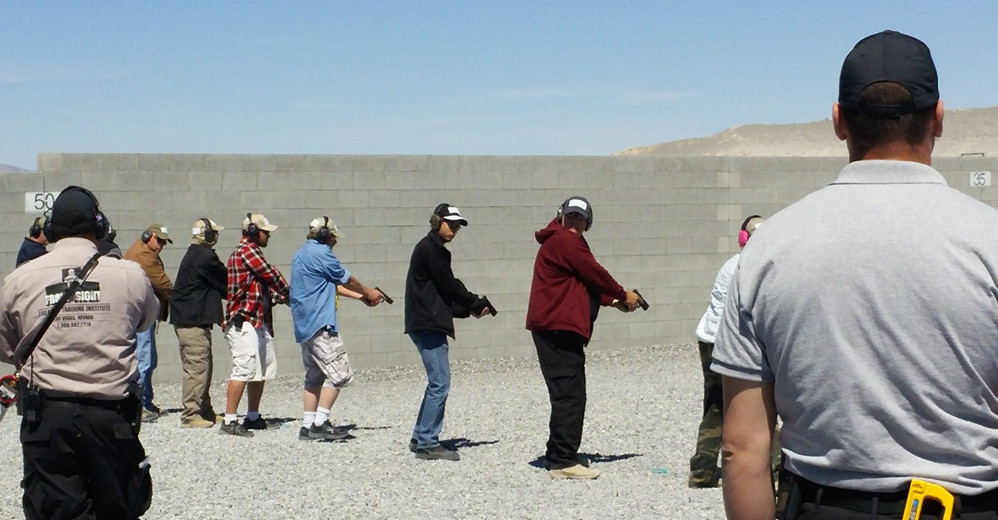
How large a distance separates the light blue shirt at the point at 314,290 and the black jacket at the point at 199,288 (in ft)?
3.89

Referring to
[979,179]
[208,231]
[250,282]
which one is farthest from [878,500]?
[979,179]

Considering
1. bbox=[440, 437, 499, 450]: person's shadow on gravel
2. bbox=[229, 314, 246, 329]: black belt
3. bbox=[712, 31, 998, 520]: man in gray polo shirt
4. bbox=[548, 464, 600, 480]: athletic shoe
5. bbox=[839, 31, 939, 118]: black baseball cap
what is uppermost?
bbox=[839, 31, 939, 118]: black baseball cap

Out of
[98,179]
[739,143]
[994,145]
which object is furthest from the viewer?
[739,143]

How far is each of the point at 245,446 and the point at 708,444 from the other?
12.2 ft

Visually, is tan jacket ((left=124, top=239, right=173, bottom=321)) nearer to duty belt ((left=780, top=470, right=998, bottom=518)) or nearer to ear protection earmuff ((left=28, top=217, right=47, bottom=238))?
ear protection earmuff ((left=28, top=217, right=47, bottom=238))

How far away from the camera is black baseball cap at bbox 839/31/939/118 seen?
246cm

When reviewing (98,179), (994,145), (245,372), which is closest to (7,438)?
(245,372)

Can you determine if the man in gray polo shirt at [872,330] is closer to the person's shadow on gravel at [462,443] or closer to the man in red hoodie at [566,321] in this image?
the man in red hoodie at [566,321]

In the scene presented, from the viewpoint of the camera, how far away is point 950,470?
92.5 inches

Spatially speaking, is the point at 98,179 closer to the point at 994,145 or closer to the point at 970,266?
the point at 970,266

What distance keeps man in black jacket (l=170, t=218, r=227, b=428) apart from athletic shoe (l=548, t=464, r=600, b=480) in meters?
3.72

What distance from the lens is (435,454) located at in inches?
339

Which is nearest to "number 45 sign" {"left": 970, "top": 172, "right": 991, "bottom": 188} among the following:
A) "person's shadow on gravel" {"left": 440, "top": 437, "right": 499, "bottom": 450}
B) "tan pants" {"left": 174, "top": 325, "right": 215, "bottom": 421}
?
"person's shadow on gravel" {"left": 440, "top": 437, "right": 499, "bottom": 450}

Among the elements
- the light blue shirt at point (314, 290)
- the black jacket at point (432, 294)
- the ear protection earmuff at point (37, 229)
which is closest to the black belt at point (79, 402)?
the black jacket at point (432, 294)
